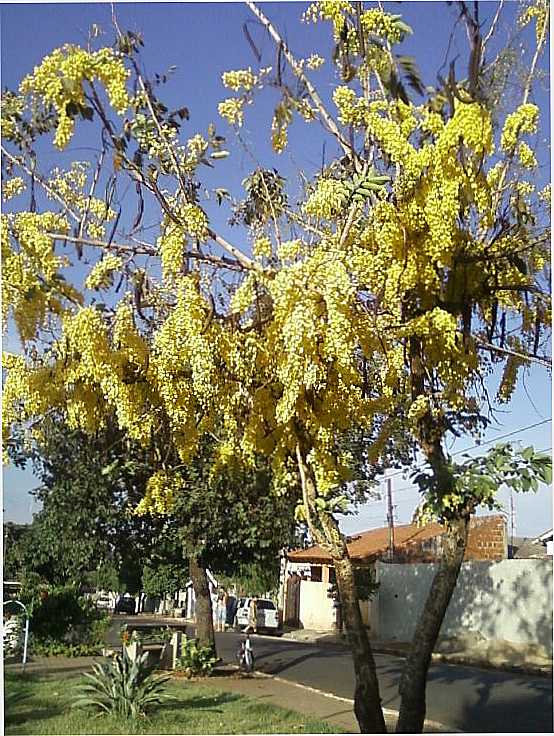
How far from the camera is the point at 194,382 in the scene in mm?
3107

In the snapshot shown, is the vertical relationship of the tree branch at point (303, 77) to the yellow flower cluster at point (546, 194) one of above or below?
above

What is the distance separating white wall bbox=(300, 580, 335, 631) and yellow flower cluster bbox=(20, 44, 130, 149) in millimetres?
2012

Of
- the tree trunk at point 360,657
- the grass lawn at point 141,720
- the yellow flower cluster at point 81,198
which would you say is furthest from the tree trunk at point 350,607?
the yellow flower cluster at point 81,198

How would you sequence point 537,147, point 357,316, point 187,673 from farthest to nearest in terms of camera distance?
point 187,673
point 537,147
point 357,316

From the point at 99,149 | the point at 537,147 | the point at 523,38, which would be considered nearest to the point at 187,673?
the point at 99,149

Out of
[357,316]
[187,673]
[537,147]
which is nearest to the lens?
[357,316]

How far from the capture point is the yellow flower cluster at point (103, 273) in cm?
315

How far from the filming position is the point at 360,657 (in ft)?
9.92

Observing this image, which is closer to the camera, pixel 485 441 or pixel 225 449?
pixel 485 441

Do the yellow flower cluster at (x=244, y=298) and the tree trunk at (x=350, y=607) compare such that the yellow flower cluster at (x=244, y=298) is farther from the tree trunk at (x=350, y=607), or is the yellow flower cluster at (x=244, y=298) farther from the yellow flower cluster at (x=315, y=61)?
the yellow flower cluster at (x=315, y=61)

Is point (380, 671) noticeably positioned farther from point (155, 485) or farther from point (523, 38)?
point (523, 38)

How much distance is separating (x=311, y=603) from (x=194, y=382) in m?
1.11

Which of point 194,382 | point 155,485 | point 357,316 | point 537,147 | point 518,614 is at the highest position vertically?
point 537,147

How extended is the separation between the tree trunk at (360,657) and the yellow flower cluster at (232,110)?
1753mm
